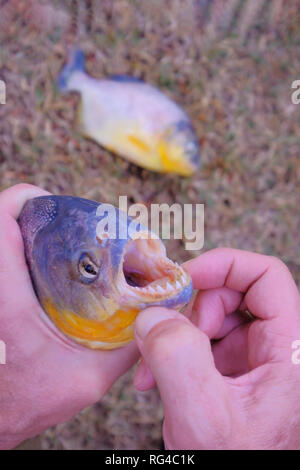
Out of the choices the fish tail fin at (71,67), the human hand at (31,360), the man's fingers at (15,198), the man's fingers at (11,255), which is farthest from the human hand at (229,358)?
the fish tail fin at (71,67)

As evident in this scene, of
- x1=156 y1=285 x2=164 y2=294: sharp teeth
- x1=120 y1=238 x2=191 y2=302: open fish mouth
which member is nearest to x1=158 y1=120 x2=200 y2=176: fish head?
x1=120 y1=238 x2=191 y2=302: open fish mouth

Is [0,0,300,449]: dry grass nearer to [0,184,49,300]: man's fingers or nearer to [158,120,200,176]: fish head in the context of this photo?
[158,120,200,176]: fish head

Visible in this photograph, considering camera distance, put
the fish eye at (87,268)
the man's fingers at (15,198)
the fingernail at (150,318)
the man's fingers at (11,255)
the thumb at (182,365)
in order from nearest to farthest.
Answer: the thumb at (182,365), the fingernail at (150,318), the fish eye at (87,268), the man's fingers at (11,255), the man's fingers at (15,198)

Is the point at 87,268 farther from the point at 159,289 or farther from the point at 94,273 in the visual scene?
the point at 159,289

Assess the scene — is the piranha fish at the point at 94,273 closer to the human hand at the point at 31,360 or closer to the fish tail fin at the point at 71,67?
the human hand at the point at 31,360

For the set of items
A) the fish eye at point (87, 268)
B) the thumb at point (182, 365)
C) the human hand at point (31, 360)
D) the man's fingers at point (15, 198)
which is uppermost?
the man's fingers at point (15, 198)

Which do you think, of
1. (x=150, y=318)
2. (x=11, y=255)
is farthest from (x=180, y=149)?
(x=150, y=318)

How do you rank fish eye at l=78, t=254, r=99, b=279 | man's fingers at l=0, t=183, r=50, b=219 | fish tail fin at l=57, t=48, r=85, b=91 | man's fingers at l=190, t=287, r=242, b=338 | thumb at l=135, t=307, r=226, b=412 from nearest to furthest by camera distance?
thumb at l=135, t=307, r=226, b=412 → fish eye at l=78, t=254, r=99, b=279 → man's fingers at l=0, t=183, r=50, b=219 → man's fingers at l=190, t=287, r=242, b=338 → fish tail fin at l=57, t=48, r=85, b=91

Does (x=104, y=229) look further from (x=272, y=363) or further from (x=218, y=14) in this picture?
(x=218, y=14)
